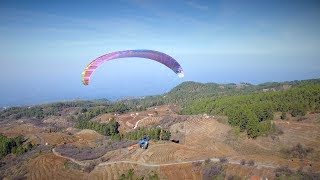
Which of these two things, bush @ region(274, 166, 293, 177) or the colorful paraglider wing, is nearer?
the colorful paraglider wing

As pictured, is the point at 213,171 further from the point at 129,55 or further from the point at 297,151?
the point at 129,55

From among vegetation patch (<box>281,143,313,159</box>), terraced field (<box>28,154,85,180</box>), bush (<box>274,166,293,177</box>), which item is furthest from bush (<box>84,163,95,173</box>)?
vegetation patch (<box>281,143,313,159</box>)

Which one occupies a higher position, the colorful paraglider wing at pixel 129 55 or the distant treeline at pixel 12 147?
the colorful paraglider wing at pixel 129 55

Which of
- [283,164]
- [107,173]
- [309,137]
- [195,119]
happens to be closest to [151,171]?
[107,173]

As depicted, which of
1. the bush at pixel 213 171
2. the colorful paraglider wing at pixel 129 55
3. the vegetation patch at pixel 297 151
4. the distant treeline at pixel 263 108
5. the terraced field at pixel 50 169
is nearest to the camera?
the colorful paraglider wing at pixel 129 55

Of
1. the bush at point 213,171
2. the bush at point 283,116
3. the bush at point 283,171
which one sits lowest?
the bush at point 213,171

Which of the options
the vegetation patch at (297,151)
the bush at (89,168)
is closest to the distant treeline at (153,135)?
the bush at (89,168)

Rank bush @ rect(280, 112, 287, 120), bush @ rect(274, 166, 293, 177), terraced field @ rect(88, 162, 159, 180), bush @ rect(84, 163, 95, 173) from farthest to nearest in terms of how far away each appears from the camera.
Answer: bush @ rect(280, 112, 287, 120) → bush @ rect(84, 163, 95, 173) → terraced field @ rect(88, 162, 159, 180) → bush @ rect(274, 166, 293, 177)

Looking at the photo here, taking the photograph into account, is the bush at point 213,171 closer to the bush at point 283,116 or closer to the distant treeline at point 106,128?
the bush at point 283,116

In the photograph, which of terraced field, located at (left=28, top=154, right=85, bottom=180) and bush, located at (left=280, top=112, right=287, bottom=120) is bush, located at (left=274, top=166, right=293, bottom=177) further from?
bush, located at (left=280, top=112, right=287, bottom=120)

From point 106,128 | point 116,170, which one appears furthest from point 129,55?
point 106,128
